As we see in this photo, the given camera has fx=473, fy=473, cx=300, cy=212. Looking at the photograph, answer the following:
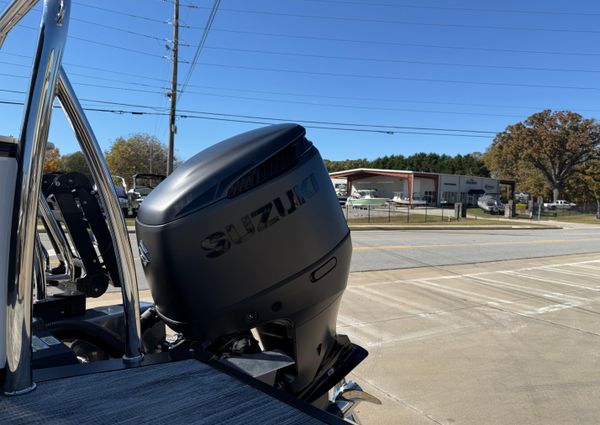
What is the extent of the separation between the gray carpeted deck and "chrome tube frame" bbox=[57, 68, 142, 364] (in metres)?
0.12

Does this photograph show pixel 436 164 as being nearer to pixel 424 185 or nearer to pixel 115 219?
pixel 424 185

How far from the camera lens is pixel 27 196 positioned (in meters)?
1.05

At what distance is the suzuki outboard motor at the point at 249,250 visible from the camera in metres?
1.65

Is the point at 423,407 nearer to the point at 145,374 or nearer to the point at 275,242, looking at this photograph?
the point at 275,242

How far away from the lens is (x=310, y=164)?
6.42 ft

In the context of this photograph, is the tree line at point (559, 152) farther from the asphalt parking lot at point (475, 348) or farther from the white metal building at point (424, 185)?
the asphalt parking lot at point (475, 348)

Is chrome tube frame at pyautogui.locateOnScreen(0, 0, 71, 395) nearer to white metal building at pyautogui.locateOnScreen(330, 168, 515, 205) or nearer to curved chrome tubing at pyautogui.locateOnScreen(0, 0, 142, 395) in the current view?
curved chrome tubing at pyautogui.locateOnScreen(0, 0, 142, 395)

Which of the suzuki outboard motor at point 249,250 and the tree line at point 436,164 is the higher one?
the tree line at point 436,164

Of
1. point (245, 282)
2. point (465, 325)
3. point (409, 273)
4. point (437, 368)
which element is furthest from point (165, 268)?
point (409, 273)

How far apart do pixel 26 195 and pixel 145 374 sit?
1.84 feet

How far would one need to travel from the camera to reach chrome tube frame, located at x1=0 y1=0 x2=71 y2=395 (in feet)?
3.44

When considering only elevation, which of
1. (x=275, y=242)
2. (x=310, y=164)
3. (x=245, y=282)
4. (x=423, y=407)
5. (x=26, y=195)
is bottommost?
(x=423, y=407)

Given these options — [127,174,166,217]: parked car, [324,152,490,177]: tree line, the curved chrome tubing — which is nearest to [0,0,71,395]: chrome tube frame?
the curved chrome tubing

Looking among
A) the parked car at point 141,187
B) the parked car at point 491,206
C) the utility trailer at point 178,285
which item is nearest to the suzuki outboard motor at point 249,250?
the utility trailer at point 178,285
